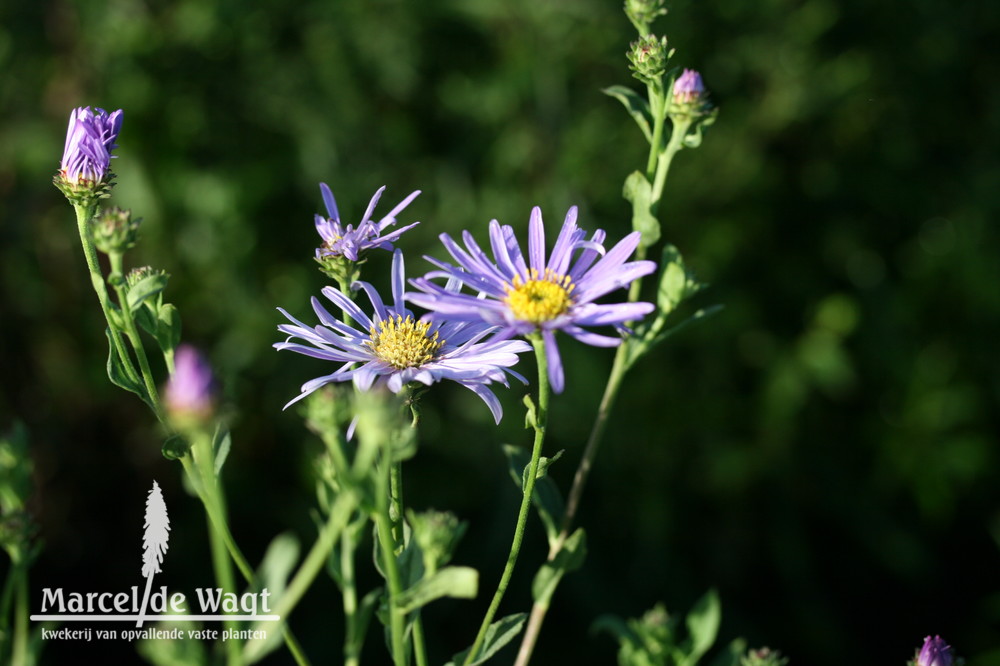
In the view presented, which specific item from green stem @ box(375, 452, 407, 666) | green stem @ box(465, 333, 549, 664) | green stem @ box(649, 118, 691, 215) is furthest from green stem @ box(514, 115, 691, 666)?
green stem @ box(375, 452, 407, 666)

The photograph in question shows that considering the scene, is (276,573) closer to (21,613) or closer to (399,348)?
(21,613)

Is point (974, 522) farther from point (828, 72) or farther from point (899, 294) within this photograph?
point (828, 72)

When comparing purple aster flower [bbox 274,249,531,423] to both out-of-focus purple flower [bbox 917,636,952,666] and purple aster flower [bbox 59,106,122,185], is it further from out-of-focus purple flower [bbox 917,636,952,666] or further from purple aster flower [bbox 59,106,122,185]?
out-of-focus purple flower [bbox 917,636,952,666]

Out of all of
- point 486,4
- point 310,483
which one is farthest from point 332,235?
point 486,4

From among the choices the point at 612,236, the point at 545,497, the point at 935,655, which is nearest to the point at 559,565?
the point at 545,497

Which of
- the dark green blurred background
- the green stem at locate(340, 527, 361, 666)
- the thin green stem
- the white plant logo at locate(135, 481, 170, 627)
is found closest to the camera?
the thin green stem

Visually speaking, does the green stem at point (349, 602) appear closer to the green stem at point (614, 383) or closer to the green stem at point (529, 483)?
the green stem at point (529, 483)
